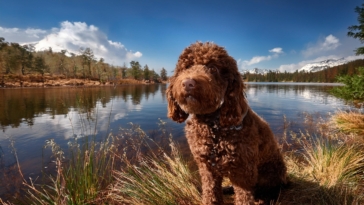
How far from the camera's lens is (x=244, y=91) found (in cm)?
209

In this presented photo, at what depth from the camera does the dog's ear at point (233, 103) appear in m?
1.88

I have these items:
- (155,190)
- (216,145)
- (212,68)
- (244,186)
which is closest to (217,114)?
(216,145)

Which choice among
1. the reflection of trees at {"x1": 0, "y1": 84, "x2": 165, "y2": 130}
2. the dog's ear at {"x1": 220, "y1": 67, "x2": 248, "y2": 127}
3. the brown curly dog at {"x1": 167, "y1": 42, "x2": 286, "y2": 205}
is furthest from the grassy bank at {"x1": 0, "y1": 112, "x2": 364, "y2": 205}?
the dog's ear at {"x1": 220, "y1": 67, "x2": 248, "y2": 127}

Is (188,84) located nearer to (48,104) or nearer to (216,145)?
(216,145)

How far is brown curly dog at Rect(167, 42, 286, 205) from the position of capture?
5.90 ft

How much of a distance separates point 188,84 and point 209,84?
0.22m

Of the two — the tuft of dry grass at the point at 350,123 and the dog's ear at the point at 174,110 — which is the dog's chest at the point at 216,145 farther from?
the tuft of dry grass at the point at 350,123

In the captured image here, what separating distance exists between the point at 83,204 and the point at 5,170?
5276 mm

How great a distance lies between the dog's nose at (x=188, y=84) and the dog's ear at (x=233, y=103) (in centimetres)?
45

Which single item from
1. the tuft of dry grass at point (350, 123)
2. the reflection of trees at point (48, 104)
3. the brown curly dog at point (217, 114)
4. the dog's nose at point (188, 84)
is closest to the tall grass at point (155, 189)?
the brown curly dog at point (217, 114)

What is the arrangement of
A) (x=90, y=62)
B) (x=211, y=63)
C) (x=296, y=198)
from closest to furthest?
(x=211, y=63)
(x=296, y=198)
(x=90, y=62)

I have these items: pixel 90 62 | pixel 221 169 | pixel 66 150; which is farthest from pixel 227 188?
pixel 90 62

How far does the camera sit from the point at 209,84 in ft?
5.79

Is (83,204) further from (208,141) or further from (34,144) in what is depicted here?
(34,144)
